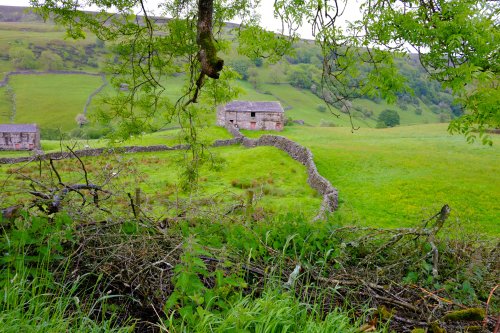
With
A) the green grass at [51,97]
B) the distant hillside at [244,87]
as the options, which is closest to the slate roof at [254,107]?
the distant hillside at [244,87]

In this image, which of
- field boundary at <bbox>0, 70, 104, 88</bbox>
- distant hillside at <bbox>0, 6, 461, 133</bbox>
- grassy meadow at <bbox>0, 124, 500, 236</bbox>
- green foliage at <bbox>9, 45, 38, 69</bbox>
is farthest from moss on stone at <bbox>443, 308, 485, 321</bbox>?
green foliage at <bbox>9, 45, 38, 69</bbox>

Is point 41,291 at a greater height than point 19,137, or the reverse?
point 41,291

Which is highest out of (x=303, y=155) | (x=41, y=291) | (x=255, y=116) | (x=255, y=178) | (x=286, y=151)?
(x=41, y=291)

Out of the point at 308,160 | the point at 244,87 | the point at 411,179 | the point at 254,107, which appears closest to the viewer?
the point at 411,179

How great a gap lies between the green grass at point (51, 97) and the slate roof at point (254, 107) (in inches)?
1617

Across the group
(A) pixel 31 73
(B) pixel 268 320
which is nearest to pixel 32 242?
(B) pixel 268 320

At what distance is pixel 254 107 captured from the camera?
50.8 meters

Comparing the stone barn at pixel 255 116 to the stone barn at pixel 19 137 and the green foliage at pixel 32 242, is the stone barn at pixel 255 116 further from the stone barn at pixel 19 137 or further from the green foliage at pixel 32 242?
the green foliage at pixel 32 242

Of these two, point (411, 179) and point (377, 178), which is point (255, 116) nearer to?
point (377, 178)

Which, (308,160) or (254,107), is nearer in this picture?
(308,160)

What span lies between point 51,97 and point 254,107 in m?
65.2

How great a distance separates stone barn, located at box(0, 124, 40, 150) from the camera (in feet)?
164

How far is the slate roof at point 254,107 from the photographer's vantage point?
4978cm

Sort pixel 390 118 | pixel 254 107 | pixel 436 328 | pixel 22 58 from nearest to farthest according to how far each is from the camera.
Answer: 1. pixel 436 328
2. pixel 254 107
3. pixel 390 118
4. pixel 22 58
